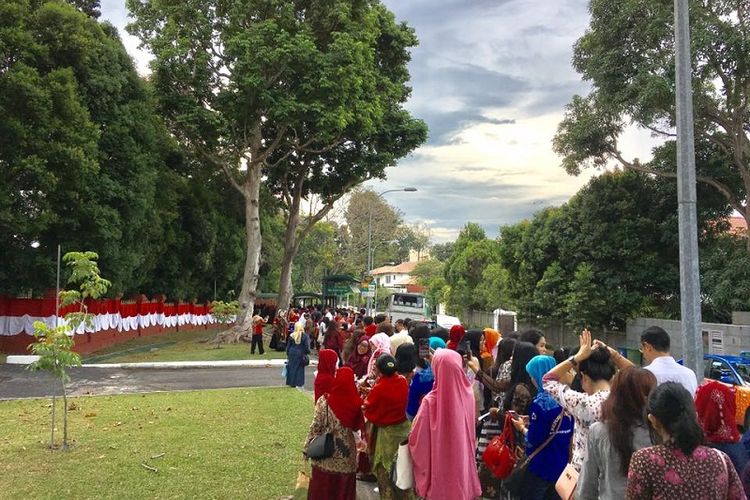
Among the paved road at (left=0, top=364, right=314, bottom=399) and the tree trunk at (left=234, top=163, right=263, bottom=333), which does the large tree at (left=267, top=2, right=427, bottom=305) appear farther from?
the paved road at (left=0, top=364, right=314, bottom=399)

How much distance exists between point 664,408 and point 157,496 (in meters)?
4.98

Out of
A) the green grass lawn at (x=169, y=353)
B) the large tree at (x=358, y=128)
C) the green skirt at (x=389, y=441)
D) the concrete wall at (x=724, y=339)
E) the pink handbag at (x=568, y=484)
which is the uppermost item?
the large tree at (x=358, y=128)

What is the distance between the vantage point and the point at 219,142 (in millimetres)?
24812

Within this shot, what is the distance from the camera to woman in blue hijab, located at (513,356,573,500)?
430 cm

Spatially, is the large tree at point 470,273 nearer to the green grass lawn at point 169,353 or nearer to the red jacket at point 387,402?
the green grass lawn at point 169,353

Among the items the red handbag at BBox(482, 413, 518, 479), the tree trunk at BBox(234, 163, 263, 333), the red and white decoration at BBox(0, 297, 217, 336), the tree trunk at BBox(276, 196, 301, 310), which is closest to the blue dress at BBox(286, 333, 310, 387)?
the red and white decoration at BBox(0, 297, 217, 336)

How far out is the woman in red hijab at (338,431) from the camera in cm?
482

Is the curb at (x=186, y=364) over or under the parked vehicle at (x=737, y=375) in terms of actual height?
under

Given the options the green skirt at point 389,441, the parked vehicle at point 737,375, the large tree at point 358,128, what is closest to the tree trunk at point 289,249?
the large tree at point 358,128

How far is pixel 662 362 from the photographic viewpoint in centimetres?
437

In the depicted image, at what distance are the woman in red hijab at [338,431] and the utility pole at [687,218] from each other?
12.7 ft

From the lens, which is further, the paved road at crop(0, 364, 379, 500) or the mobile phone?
the paved road at crop(0, 364, 379, 500)

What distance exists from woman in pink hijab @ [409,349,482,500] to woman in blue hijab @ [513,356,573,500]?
0.45 m

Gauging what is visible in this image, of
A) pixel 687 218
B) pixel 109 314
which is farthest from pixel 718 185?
pixel 109 314
